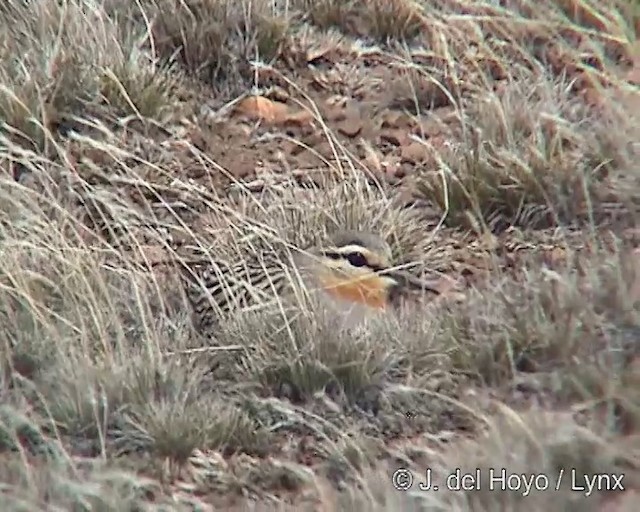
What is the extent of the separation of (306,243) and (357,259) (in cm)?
15

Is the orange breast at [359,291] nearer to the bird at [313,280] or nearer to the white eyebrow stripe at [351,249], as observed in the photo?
the bird at [313,280]

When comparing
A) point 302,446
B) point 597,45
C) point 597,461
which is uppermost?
point 597,45

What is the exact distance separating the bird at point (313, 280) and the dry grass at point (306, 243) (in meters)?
0.05

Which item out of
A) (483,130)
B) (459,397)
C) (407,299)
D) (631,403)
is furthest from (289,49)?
(631,403)

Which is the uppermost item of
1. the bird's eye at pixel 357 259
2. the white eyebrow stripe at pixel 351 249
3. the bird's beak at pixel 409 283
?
the white eyebrow stripe at pixel 351 249

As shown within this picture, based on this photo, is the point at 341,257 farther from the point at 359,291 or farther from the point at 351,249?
the point at 359,291

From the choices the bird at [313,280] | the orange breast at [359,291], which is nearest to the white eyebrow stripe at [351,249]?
the bird at [313,280]

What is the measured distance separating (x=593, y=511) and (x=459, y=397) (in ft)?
1.67


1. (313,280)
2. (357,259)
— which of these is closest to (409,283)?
(357,259)

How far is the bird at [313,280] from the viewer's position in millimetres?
2959

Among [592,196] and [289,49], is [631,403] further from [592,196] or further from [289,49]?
[289,49]

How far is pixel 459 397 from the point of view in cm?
265

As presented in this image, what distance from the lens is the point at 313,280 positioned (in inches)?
120

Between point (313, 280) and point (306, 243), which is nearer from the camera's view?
point (313, 280)
